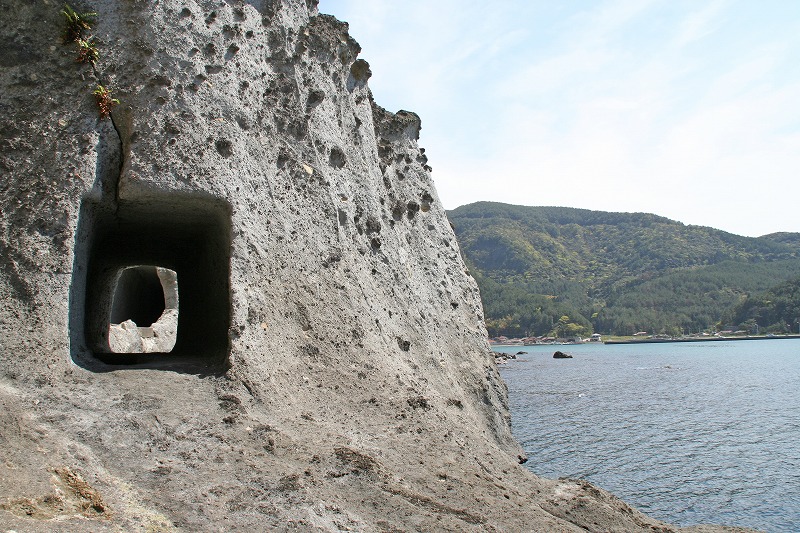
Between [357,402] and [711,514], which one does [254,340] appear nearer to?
[357,402]

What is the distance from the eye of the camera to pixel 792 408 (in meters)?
35.5

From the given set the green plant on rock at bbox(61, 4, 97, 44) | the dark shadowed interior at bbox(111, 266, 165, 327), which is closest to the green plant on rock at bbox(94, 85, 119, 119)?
the green plant on rock at bbox(61, 4, 97, 44)

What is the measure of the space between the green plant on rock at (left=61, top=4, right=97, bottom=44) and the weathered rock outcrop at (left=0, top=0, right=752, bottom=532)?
0.50 feet

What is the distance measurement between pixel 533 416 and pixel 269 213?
2497cm

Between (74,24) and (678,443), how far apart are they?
2421 cm

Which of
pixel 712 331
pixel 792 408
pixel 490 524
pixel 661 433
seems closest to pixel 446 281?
pixel 490 524

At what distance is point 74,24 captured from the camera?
8602mm

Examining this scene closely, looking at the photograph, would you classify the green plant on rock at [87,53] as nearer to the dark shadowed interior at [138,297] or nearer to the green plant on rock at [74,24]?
the green plant on rock at [74,24]

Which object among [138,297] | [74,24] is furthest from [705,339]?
[74,24]

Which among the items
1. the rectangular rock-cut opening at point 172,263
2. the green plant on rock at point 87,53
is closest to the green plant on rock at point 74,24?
the green plant on rock at point 87,53

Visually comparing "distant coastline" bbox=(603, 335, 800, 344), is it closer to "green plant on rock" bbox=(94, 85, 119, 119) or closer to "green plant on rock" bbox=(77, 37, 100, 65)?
"green plant on rock" bbox=(94, 85, 119, 119)

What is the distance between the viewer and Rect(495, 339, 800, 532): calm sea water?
669 inches

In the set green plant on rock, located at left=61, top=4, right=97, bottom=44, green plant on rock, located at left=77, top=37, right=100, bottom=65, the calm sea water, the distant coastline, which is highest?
green plant on rock, located at left=61, top=4, right=97, bottom=44

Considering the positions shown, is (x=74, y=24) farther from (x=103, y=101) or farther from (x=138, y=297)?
(x=138, y=297)
